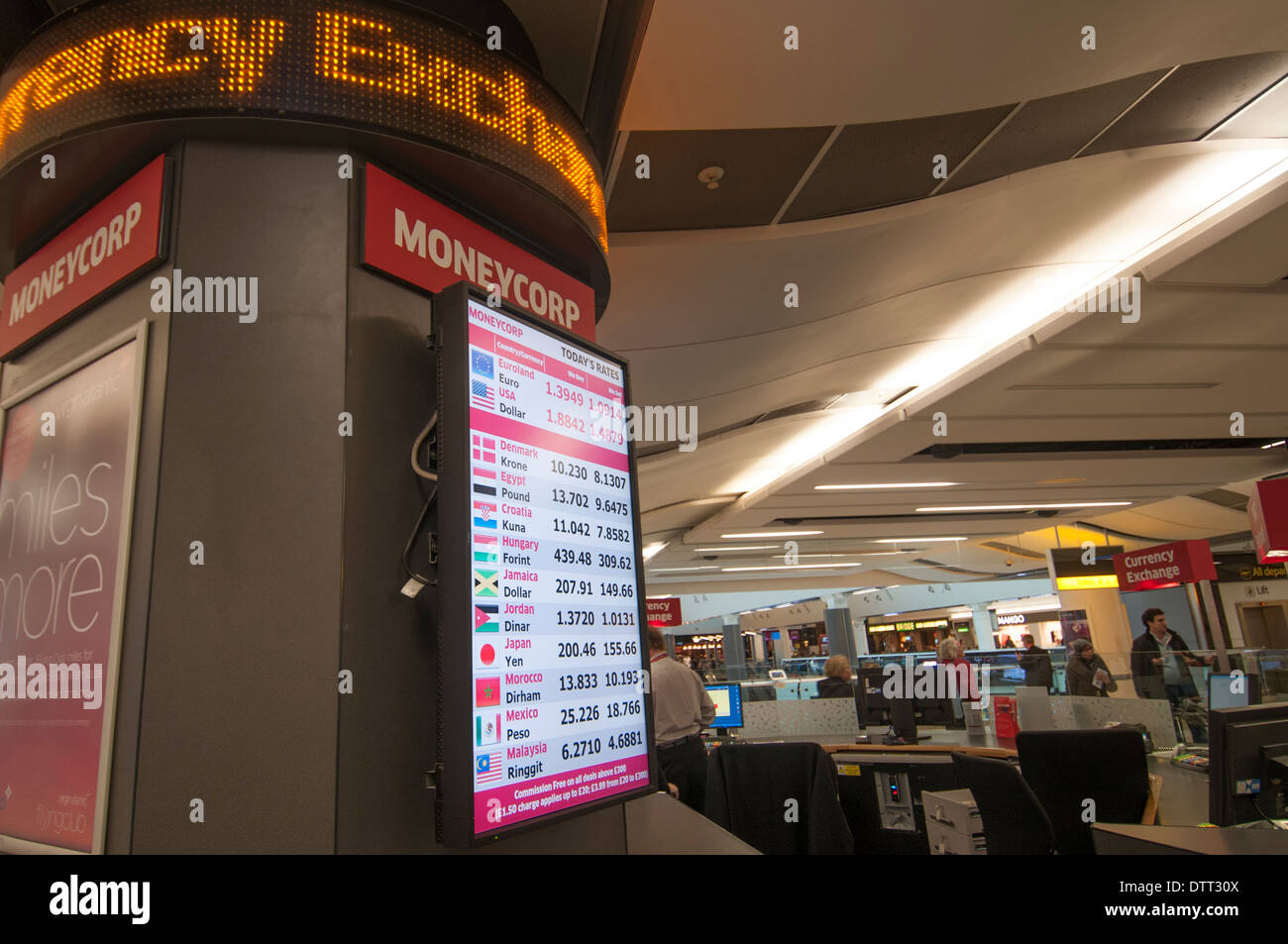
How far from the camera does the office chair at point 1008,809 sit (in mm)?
3322

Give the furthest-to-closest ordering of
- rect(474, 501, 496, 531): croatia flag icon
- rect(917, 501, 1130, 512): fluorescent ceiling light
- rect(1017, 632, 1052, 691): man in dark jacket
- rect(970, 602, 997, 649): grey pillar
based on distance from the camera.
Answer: rect(970, 602, 997, 649): grey pillar < rect(917, 501, 1130, 512): fluorescent ceiling light < rect(1017, 632, 1052, 691): man in dark jacket < rect(474, 501, 496, 531): croatia flag icon

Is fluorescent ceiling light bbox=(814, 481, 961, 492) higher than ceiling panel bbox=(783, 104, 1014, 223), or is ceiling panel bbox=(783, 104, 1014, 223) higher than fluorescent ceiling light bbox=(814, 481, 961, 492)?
ceiling panel bbox=(783, 104, 1014, 223)

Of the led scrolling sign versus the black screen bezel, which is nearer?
the black screen bezel

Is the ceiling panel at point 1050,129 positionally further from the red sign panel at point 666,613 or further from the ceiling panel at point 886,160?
the red sign panel at point 666,613

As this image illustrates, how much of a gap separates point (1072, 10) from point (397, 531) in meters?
2.41

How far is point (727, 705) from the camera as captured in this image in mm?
8062

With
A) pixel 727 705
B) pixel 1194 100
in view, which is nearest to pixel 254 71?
pixel 1194 100

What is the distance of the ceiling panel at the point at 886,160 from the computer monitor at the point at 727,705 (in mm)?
5629

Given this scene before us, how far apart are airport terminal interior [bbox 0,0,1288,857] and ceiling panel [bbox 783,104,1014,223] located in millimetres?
21

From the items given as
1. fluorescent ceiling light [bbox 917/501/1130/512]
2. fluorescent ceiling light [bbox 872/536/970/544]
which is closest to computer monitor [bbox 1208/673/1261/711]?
fluorescent ceiling light [bbox 917/501/1130/512]

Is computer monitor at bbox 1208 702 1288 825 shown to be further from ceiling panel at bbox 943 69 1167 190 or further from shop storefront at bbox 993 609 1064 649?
shop storefront at bbox 993 609 1064 649

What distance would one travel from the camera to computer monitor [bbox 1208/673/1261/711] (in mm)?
4984
